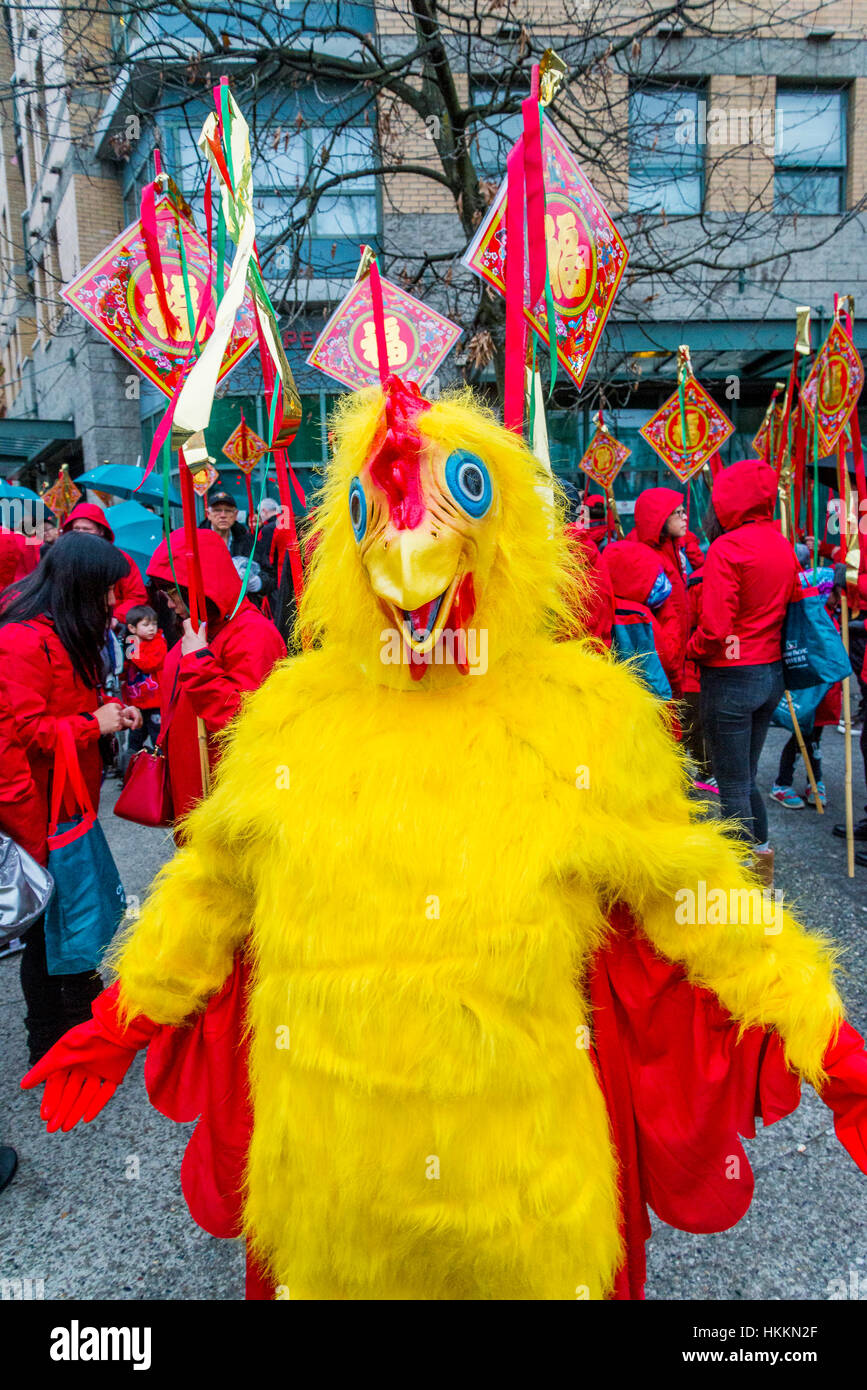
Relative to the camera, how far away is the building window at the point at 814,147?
1073 centimetres

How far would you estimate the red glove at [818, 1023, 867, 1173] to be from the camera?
49.3 inches

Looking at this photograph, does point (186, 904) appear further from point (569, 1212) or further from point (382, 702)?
point (569, 1212)

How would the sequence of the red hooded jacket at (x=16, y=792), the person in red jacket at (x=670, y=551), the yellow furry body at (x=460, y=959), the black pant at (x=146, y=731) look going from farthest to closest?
1. the black pant at (x=146, y=731)
2. the person in red jacket at (x=670, y=551)
3. the red hooded jacket at (x=16, y=792)
4. the yellow furry body at (x=460, y=959)

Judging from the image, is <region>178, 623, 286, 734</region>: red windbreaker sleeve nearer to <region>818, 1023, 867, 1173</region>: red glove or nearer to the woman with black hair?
the woman with black hair

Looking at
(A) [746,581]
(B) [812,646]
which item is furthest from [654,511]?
(B) [812,646]

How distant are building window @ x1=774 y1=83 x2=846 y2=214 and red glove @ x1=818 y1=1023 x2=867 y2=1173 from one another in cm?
1227

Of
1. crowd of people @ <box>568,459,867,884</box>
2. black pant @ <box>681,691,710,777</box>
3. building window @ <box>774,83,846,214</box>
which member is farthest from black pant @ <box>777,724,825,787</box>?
building window @ <box>774,83,846,214</box>

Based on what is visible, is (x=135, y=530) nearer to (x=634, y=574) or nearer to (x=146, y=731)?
(x=146, y=731)

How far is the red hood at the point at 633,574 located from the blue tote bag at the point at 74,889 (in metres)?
2.91

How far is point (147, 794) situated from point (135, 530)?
→ 5.13 metres

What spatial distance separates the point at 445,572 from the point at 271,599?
494 cm

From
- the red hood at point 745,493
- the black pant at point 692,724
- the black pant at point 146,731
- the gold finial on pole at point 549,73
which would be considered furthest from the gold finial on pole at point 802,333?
the black pant at point 146,731

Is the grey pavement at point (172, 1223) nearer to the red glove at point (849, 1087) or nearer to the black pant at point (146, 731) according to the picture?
the red glove at point (849, 1087)

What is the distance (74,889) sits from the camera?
111 inches
